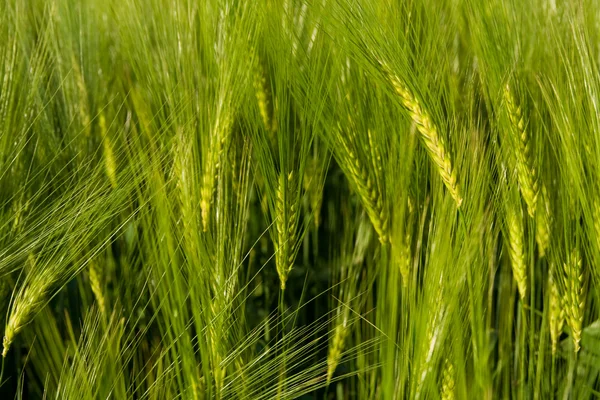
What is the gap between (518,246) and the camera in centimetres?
90

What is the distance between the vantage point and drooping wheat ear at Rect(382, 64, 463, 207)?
84cm

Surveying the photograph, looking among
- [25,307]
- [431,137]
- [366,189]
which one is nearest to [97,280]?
[25,307]

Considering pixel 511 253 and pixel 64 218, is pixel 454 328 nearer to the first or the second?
pixel 511 253

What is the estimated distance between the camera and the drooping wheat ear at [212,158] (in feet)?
2.97

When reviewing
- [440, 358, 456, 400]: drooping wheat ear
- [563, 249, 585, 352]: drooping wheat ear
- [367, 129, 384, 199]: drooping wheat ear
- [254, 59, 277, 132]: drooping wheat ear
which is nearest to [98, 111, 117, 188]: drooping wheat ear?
[254, 59, 277, 132]: drooping wheat ear

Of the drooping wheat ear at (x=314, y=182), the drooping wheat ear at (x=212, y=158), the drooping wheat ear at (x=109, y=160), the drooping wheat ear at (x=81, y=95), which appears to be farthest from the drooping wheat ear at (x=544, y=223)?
the drooping wheat ear at (x=81, y=95)

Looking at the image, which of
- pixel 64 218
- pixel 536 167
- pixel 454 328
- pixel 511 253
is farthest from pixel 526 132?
pixel 64 218

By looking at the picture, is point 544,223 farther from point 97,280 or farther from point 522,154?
point 97,280

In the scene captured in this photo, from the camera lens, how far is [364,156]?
98cm

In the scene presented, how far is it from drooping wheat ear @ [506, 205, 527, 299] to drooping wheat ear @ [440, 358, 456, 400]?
0.13 meters

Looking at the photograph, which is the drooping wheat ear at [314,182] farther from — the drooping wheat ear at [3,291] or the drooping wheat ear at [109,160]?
the drooping wheat ear at [3,291]

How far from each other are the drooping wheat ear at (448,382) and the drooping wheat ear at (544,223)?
213mm

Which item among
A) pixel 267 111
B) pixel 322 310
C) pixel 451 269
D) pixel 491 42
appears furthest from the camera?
pixel 322 310

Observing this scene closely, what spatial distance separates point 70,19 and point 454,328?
76 centimetres
